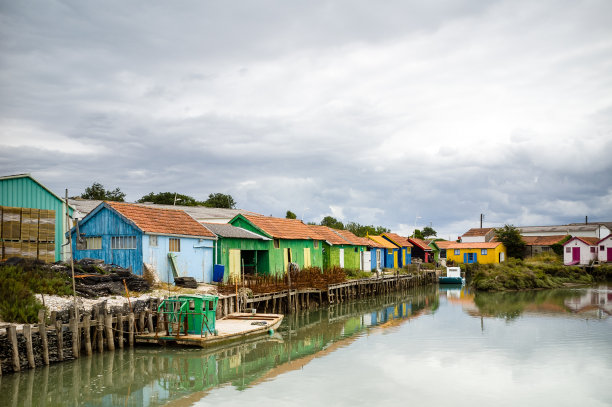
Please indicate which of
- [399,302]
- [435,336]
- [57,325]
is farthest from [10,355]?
[399,302]

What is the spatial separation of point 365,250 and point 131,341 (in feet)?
118

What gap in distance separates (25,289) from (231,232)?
1495cm

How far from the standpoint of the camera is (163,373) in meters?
17.2

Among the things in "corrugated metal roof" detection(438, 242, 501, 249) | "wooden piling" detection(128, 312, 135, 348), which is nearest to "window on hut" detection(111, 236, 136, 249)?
"wooden piling" detection(128, 312, 135, 348)

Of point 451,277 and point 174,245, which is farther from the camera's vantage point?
point 451,277

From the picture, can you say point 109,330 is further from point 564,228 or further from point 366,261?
point 564,228

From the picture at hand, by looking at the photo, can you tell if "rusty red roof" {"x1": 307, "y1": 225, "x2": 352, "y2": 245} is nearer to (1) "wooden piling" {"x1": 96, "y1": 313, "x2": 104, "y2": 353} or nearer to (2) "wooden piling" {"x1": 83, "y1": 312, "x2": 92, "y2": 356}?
(1) "wooden piling" {"x1": 96, "y1": 313, "x2": 104, "y2": 353}

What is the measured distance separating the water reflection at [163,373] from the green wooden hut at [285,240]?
10.5 metres

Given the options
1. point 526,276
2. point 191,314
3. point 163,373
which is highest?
point 191,314

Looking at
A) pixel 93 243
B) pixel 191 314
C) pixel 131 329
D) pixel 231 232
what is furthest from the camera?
pixel 231 232

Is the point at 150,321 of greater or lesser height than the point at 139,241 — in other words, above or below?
below

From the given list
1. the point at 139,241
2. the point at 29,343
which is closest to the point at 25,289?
the point at 29,343

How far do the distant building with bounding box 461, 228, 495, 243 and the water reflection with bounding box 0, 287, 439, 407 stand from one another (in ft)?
216

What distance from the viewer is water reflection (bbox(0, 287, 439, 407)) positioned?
14609mm
